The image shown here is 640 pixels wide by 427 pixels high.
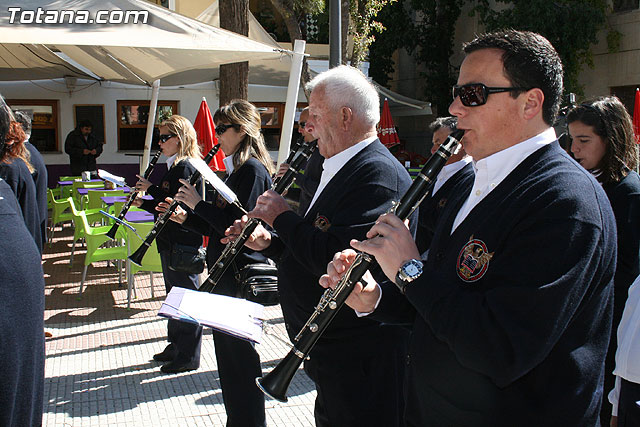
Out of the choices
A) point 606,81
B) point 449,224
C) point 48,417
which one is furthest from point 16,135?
point 606,81

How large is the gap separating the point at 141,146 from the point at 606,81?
12.0 metres

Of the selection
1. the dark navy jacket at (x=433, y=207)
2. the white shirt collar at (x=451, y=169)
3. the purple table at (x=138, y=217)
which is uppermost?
the white shirt collar at (x=451, y=169)

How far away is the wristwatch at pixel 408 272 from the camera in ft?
5.16

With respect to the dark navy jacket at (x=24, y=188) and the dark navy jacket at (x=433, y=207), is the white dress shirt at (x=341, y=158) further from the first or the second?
the dark navy jacket at (x=24, y=188)

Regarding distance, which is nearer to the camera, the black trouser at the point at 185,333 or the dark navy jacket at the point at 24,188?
the dark navy jacket at the point at 24,188

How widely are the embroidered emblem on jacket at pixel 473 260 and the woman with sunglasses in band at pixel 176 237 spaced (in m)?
3.16

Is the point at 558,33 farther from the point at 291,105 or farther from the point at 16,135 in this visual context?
the point at 16,135

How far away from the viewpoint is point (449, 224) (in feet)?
6.03

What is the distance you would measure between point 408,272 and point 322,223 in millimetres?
921

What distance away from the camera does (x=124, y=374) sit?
15.6 feet

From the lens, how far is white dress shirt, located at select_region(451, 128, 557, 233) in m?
→ 1.63

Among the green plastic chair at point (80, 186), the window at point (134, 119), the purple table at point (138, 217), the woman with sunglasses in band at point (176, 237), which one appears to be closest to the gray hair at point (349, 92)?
the woman with sunglasses in band at point (176, 237)

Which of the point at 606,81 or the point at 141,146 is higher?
the point at 606,81

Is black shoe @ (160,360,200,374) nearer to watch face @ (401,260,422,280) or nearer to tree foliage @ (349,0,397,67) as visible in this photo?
watch face @ (401,260,422,280)
